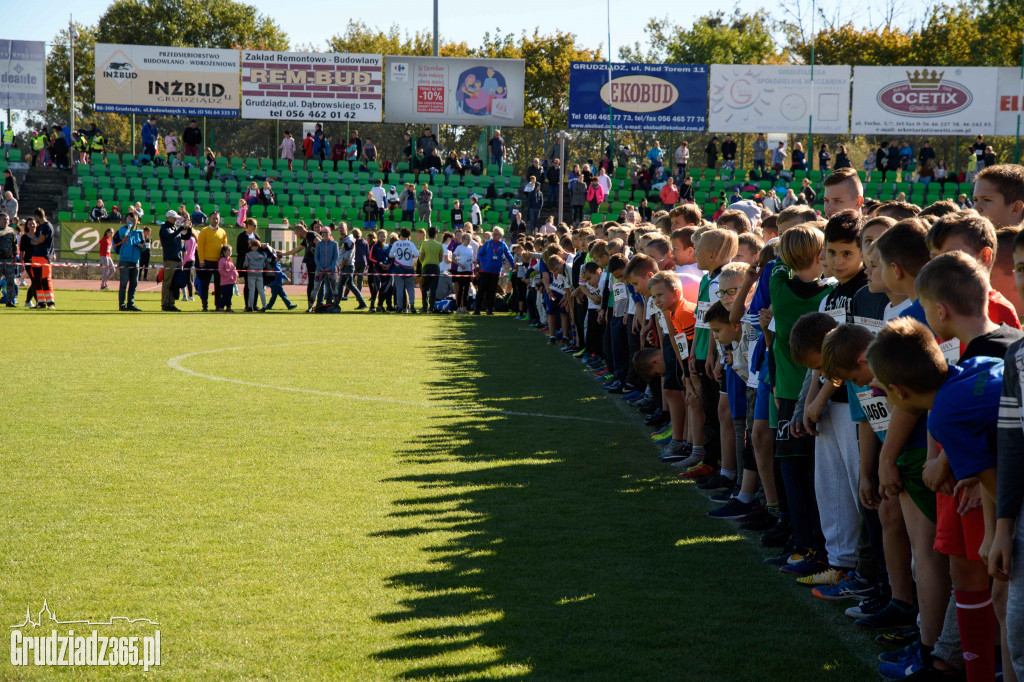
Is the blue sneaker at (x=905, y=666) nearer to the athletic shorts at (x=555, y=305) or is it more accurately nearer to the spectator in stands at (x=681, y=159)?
the athletic shorts at (x=555, y=305)

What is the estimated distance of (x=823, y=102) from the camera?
40469mm

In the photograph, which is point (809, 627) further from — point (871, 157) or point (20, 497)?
point (871, 157)

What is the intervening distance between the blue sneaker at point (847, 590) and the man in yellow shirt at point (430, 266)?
61.0 feet

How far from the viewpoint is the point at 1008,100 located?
40156 millimetres

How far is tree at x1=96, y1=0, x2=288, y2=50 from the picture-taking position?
67125 mm

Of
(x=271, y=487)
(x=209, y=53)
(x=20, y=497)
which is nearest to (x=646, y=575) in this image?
(x=271, y=487)

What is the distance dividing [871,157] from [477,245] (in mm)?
21084

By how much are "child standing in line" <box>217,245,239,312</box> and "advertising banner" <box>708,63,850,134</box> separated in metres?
23.9

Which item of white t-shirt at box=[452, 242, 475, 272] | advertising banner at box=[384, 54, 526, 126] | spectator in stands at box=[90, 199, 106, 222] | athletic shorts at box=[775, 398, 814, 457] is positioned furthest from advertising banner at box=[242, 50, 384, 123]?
athletic shorts at box=[775, 398, 814, 457]

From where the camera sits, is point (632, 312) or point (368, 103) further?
point (368, 103)

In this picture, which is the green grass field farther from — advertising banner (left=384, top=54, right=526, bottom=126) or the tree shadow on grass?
advertising banner (left=384, top=54, right=526, bottom=126)

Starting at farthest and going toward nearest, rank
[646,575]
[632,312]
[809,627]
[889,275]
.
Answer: [632,312] → [646,575] → [809,627] → [889,275]

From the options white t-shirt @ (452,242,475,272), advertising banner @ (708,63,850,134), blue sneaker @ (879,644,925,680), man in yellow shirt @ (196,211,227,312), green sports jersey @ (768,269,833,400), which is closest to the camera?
blue sneaker @ (879,644,925,680)

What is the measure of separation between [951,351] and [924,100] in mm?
40535
